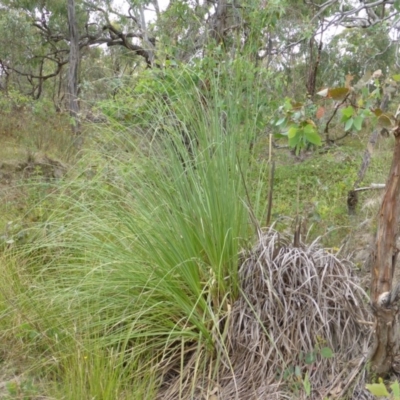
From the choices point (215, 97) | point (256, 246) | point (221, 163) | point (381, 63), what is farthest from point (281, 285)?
point (381, 63)

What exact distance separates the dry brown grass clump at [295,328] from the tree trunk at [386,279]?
0.09 metres

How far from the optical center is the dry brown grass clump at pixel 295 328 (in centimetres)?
204

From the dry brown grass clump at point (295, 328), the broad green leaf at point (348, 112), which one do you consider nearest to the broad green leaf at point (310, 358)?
the dry brown grass clump at point (295, 328)

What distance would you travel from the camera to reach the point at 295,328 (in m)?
2.14

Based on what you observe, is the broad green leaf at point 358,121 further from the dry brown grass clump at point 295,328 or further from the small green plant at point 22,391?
the small green plant at point 22,391

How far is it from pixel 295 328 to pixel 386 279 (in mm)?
440

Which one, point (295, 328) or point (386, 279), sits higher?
point (386, 279)

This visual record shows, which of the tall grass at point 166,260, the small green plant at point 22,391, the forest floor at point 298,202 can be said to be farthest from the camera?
the forest floor at point 298,202

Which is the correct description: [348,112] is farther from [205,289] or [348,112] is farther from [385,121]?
[205,289]

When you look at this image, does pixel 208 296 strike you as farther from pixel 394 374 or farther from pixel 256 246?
pixel 394 374

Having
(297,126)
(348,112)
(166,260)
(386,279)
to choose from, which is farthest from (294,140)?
(166,260)

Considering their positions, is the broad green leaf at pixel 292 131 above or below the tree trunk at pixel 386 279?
above

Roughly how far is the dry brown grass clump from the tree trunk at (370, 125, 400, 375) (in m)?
0.09

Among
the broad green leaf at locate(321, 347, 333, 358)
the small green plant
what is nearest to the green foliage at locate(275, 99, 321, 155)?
the broad green leaf at locate(321, 347, 333, 358)
